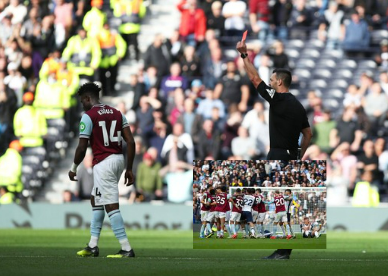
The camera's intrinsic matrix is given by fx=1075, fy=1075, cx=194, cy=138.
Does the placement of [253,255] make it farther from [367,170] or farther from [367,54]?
[367,54]

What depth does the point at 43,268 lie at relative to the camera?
10672 mm

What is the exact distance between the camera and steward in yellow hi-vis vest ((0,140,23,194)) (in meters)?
25.9

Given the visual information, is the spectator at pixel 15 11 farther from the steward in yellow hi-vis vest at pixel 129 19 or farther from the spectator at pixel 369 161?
the spectator at pixel 369 161

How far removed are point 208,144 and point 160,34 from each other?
3.80 metres

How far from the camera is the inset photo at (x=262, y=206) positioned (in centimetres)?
1122

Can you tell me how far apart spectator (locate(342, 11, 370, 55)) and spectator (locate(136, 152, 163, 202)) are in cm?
624

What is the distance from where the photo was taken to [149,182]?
2442 cm

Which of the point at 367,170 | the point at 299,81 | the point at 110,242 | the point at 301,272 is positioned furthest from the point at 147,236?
the point at 301,272

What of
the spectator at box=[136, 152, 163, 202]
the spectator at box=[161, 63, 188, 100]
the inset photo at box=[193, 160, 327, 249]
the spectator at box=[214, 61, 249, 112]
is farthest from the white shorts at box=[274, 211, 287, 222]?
the spectator at box=[161, 63, 188, 100]

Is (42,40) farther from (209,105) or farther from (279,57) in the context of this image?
(279,57)

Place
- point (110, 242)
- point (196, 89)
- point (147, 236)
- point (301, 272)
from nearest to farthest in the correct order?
point (301, 272)
point (110, 242)
point (147, 236)
point (196, 89)

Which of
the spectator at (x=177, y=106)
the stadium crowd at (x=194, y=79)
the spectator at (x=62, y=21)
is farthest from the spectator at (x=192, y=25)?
the spectator at (x=62, y=21)

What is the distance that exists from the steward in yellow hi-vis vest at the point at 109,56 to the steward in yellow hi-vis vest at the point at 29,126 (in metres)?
2.01

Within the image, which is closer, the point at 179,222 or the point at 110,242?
the point at 110,242
